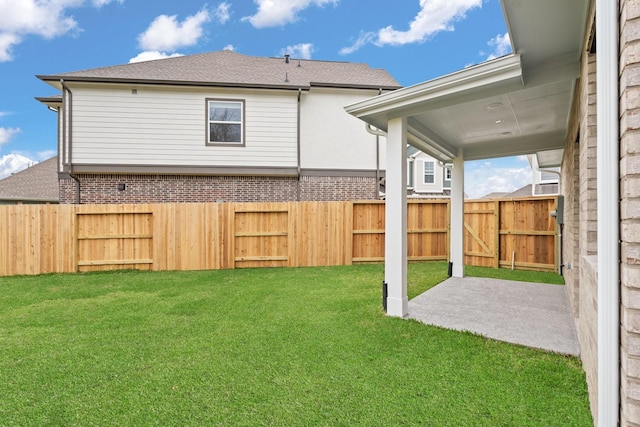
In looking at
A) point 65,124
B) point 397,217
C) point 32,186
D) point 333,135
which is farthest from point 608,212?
point 32,186

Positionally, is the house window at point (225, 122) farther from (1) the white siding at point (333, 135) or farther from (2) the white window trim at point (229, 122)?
(1) the white siding at point (333, 135)

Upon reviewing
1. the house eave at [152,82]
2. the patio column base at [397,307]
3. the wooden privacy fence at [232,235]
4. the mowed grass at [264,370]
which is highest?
the house eave at [152,82]

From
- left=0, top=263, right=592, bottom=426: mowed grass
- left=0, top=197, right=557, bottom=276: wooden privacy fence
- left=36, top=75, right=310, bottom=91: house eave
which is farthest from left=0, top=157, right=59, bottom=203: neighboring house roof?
left=0, top=263, right=592, bottom=426: mowed grass

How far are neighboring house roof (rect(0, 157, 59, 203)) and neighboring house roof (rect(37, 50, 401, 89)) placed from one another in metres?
8.78

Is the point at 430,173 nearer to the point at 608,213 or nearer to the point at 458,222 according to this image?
the point at 458,222

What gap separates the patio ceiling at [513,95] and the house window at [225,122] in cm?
617

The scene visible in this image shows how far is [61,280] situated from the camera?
675 centimetres

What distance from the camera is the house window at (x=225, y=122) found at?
978cm

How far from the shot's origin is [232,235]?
26.5 ft

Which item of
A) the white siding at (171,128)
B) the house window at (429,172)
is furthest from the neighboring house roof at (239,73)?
the house window at (429,172)

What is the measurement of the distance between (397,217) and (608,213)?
2805 mm

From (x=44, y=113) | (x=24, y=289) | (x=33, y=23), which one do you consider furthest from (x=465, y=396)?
(x=33, y=23)

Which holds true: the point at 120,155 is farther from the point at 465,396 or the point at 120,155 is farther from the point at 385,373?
the point at 465,396

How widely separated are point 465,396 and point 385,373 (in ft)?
2.12
